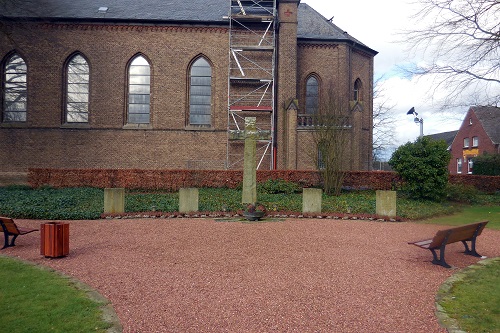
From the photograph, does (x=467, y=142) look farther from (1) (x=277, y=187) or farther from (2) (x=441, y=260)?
(2) (x=441, y=260)

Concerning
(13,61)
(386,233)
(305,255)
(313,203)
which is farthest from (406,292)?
(13,61)

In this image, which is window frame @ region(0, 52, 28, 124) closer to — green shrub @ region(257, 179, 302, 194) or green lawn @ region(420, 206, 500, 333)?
green shrub @ region(257, 179, 302, 194)

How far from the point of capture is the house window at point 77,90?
23.5m

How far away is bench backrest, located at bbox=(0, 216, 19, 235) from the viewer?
316 inches

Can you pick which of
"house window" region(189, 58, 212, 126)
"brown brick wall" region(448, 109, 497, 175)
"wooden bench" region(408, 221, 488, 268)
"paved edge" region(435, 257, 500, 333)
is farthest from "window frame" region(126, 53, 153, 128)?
"brown brick wall" region(448, 109, 497, 175)

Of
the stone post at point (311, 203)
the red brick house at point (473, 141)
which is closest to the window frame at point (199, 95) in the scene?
the stone post at point (311, 203)

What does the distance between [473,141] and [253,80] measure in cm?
3383

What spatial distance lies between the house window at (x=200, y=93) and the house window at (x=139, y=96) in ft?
8.51

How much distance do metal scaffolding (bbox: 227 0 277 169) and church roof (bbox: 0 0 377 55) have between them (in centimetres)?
144

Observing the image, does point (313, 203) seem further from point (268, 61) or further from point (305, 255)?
point (268, 61)

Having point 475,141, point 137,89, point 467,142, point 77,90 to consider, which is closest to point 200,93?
point 137,89

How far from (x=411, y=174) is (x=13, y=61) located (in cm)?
2325

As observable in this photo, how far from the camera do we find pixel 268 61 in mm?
23531

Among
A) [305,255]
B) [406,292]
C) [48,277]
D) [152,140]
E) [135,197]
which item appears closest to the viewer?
[406,292]
